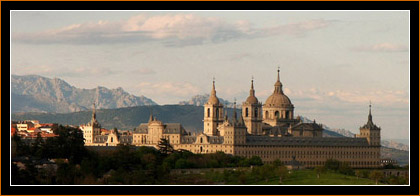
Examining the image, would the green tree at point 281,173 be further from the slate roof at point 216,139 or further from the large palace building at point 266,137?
the slate roof at point 216,139

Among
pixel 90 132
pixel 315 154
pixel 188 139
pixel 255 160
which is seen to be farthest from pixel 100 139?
pixel 255 160

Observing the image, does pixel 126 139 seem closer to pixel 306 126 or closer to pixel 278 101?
pixel 278 101

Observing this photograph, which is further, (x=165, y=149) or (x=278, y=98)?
(x=278, y=98)

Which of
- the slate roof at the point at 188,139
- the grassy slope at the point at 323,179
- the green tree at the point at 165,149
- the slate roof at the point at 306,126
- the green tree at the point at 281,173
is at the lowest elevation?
the grassy slope at the point at 323,179

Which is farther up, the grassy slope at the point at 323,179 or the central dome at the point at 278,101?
the central dome at the point at 278,101

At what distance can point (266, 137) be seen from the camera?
16825cm

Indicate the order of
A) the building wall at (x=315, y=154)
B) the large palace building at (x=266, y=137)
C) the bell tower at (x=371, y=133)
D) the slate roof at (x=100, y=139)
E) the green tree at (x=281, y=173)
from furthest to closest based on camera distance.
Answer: the slate roof at (x=100, y=139) → the bell tower at (x=371, y=133) → the large palace building at (x=266, y=137) → the building wall at (x=315, y=154) → the green tree at (x=281, y=173)

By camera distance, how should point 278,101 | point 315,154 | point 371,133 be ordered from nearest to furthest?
point 315,154 < point 371,133 < point 278,101

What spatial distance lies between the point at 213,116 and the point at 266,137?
11547mm

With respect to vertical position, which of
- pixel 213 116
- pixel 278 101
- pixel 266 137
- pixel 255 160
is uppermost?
pixel 278 101

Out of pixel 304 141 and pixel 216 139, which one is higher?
pixel 216 139

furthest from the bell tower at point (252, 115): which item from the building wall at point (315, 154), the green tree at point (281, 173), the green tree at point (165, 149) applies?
the green tree at point (281, 173)

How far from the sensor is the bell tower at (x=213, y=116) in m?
177

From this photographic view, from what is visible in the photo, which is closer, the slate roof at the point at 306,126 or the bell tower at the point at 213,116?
the bell tower at the point at 213,116
